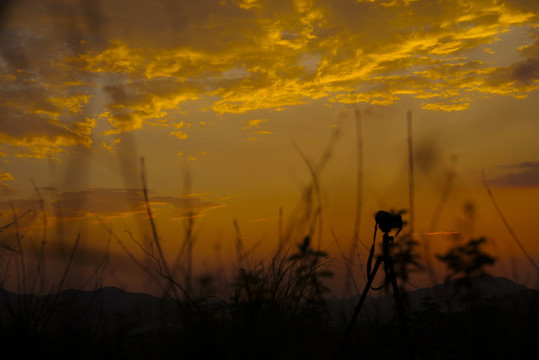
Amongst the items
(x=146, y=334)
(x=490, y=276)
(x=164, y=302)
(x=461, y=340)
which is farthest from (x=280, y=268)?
(x=490, y=276)

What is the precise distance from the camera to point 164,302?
340cm

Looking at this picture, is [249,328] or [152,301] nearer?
[249,328]

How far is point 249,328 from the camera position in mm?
3078

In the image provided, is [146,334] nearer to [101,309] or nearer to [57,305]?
[101,309]

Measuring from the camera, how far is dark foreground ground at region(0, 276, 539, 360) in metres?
2.94

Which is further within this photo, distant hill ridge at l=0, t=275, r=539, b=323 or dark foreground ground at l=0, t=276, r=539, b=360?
distant hill ridge at l=0, t=275, r=539, b=323

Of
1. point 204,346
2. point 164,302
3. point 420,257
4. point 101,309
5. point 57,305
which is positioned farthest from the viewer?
point 420,257

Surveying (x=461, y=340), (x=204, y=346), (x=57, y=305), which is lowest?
(x=461, y=340)

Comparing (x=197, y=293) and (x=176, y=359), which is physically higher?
(x=197, y=293)

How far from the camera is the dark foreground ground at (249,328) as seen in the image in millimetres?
2938

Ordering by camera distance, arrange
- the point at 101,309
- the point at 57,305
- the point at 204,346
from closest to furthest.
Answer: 1. the point at 204,346
2. the point at 57,305
3. the point at 101,309

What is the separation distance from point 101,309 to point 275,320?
1.44 metres

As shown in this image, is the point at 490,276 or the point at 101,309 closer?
the point at 101,309

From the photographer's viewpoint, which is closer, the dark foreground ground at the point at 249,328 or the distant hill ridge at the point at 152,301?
the dark foreground ground at the point at 249,328
